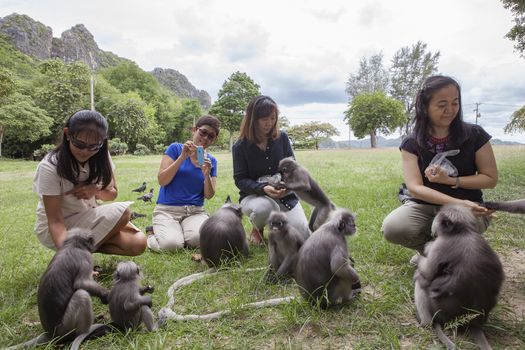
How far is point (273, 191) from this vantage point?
423 centimetres

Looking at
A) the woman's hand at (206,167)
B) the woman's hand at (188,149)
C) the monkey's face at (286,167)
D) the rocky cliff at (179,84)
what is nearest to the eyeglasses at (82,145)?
the woman's hand at (188,149)

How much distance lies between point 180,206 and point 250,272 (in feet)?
6.01

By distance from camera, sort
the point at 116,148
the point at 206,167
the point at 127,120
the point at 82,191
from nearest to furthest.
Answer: the point at 82,191, the point at 206,167, the point at 116,148, the point at 127,120

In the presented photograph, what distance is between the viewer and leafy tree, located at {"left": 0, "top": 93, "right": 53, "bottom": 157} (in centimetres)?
2717

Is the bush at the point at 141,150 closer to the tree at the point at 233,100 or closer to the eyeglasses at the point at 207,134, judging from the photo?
the tree at the point at 233,100

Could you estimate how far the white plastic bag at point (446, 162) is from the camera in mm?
3148

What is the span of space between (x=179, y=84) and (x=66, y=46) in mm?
45341

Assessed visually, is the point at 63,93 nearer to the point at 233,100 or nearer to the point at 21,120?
the point at 21,120

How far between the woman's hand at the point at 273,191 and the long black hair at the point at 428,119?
1729mm

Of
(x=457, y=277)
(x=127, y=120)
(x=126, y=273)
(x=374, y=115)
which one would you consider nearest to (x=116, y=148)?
(x=127, y=120)

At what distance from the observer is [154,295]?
317 centimetres

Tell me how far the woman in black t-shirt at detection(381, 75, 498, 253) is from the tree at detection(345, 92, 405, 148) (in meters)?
29.4

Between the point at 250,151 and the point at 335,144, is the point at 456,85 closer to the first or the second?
the point at 250,151

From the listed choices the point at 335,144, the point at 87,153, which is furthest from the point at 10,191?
the point at 335,144
